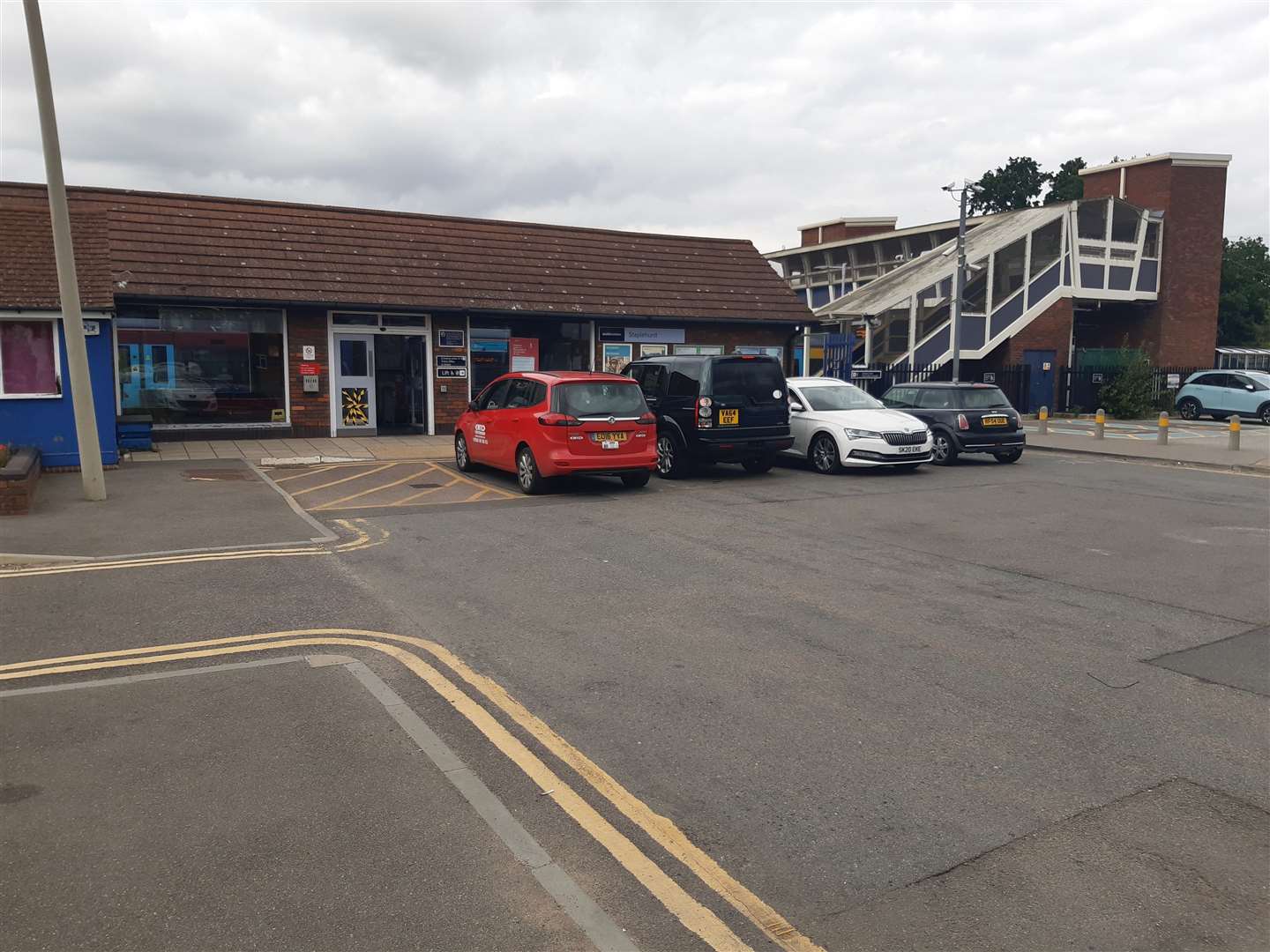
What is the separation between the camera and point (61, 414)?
15.1m

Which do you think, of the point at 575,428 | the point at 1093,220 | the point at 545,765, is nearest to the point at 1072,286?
the point at 1093,220

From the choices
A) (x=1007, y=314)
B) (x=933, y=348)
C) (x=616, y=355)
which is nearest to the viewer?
(x=616, y=355)

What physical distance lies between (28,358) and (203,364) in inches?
190

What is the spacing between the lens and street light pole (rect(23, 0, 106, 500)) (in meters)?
11.6

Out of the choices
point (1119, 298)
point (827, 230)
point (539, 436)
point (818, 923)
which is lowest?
point (818, 923)

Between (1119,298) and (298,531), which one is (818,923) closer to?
(298,531)

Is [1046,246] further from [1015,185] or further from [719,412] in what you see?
[1015,185]

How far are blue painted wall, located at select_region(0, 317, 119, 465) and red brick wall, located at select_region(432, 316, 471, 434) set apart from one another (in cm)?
765

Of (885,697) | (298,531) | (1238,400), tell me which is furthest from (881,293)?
(885,697)

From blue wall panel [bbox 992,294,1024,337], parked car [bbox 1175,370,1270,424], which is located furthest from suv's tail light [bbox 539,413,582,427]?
parked car [bbox 1175,370,1270,424]

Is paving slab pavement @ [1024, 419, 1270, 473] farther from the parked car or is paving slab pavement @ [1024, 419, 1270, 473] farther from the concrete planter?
the concrete planter

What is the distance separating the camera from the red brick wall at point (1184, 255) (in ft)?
125

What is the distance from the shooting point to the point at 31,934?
3.33 meters

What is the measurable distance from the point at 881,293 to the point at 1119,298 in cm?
927
